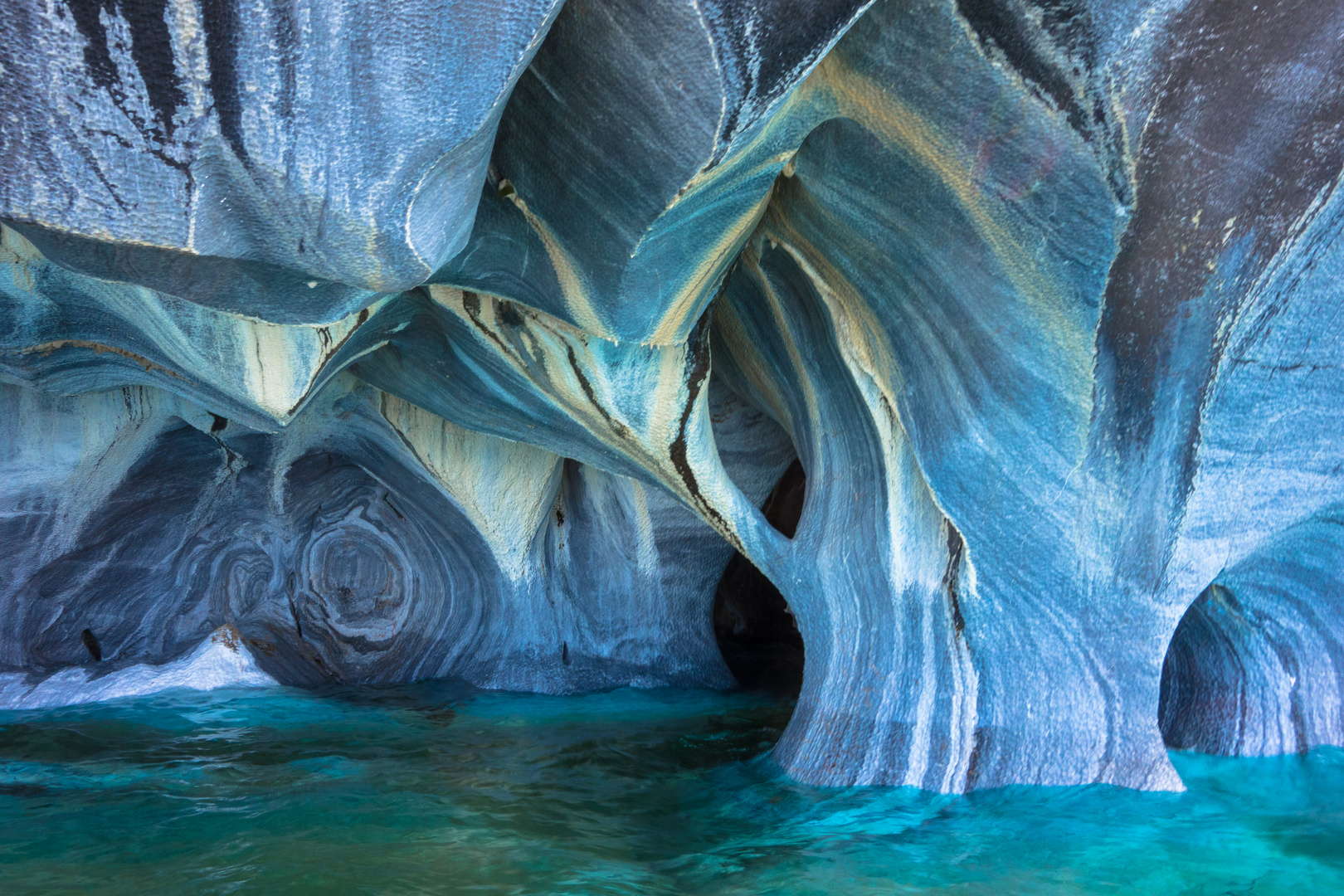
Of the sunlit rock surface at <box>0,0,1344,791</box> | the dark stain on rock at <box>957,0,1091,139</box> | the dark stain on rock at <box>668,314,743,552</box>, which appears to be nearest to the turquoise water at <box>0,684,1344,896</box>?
the sunlit rock surface at <box>0,0,1344,791</box>

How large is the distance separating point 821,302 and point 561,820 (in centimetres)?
205

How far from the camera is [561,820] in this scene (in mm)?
3170

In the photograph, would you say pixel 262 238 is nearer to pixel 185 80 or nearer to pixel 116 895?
pixel 185 80

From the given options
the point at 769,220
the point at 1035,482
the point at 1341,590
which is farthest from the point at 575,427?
the point at 1341,590

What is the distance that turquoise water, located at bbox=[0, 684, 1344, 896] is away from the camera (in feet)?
8.45

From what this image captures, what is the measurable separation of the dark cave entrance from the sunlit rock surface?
1.81m

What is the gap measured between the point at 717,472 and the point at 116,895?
2.54 m

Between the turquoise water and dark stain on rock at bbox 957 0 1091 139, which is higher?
dark stain on rock at bbox 957 0 1091 139

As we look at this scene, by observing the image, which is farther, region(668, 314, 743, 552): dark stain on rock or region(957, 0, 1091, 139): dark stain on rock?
region(668, 314, 743, 552): dark stain on rock

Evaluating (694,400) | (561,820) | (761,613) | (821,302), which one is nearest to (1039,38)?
(821,302)

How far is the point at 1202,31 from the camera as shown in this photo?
7.99ft

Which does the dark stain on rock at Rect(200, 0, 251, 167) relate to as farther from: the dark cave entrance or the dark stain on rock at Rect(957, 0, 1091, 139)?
the dark cave entrance

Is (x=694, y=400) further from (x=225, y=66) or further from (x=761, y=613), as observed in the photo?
(x=761, y=613)

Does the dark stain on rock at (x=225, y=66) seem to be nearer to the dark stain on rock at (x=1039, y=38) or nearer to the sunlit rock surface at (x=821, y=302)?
the sunlit rock surface at (x=821, y=302)
